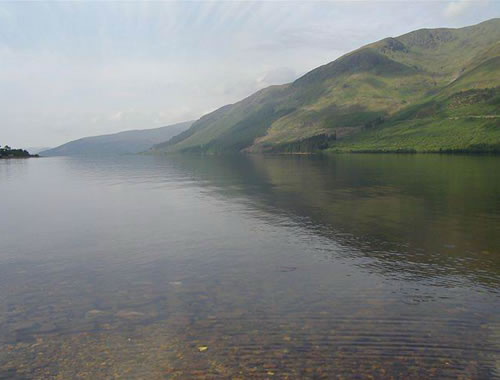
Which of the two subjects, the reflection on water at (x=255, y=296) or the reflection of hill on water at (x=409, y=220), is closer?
the reflection on water at (x=255, y=296)

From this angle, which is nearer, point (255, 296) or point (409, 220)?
point (255, 296)

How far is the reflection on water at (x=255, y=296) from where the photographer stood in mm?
18844

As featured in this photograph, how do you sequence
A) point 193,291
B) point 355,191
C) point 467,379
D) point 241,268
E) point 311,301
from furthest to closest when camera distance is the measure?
1. point 355,191
2. point 241,268
3. point 193,291
4. point 311,301
5. point 467,379

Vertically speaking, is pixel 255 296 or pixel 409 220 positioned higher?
pixel 255 296

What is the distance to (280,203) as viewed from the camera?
71.3 meters

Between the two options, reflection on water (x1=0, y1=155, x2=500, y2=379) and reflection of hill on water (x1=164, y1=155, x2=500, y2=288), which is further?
reflection of hill on water (x1=164, y1=155, x2=500, y2=288)

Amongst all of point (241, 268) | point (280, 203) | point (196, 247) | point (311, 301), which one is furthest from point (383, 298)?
point (280, 203)

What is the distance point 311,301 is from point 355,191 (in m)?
62.2

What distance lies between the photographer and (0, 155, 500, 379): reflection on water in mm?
18844

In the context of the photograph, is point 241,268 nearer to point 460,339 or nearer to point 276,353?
point 276,353

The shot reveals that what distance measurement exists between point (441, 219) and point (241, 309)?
40.4 meters

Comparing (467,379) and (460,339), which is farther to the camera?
(460,339)

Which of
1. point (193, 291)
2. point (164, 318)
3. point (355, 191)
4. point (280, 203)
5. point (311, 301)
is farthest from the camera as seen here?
point (355, 191)

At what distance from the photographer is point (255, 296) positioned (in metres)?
27.1
